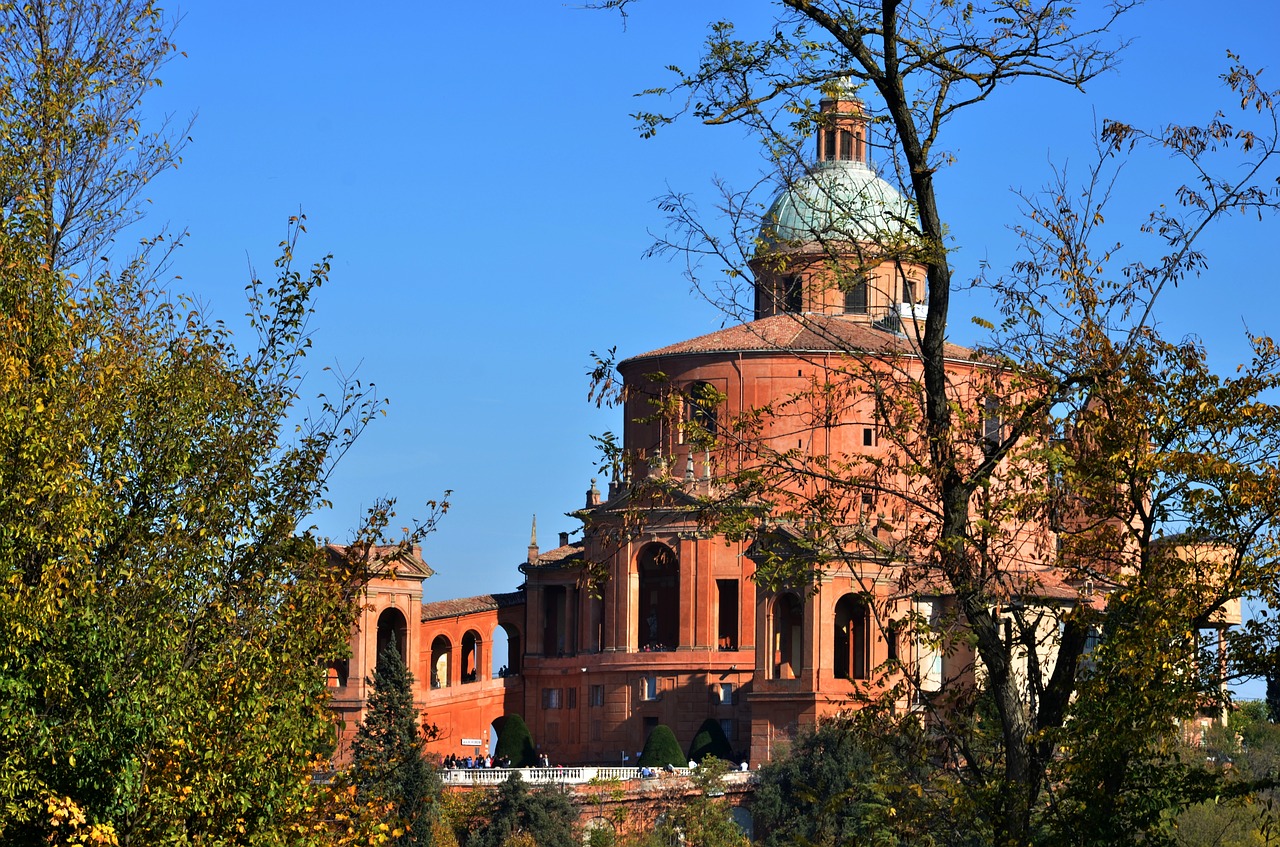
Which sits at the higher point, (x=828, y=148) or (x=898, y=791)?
(x=828, y=148)

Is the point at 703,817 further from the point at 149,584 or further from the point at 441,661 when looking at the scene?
Answer: the point at 149,584

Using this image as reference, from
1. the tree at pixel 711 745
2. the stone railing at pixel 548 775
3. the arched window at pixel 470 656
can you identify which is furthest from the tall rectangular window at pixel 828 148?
the stone railing at pixel 548 775

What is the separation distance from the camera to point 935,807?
16.4 metres

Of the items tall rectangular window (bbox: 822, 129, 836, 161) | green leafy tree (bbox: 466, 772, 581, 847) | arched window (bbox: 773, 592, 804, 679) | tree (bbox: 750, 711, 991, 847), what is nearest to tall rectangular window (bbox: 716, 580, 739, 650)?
arched window (bbox: 773, 592, 804, 679)

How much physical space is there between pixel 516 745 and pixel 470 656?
11.5 m

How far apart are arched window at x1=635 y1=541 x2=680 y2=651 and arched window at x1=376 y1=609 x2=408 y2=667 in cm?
827

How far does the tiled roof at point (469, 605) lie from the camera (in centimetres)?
7831

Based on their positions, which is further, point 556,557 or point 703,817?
point 556,557

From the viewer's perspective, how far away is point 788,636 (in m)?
69.2

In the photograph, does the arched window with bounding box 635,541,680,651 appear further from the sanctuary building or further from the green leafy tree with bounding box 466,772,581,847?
the green leafy tree with bounding box 466,772,581,847

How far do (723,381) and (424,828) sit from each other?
2271 cm

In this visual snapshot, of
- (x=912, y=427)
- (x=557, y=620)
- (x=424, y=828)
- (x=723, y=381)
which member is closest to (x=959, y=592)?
(x=912, y=427)

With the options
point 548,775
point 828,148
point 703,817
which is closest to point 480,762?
point 548,775

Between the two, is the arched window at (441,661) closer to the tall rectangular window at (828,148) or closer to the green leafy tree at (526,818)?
the green leafy tree at (526,818)
